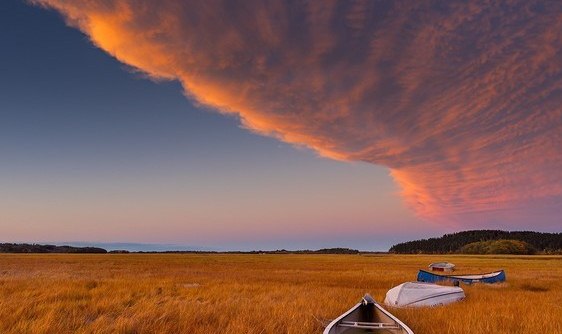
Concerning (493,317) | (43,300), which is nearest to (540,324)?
(493,317)

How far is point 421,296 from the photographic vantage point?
1540cm

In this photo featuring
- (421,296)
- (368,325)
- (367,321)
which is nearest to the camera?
(368,325)

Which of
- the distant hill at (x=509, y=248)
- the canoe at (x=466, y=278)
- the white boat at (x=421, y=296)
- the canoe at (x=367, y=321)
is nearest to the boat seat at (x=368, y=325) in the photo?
the canoe at (x=367, y=321)

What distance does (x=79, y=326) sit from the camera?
9.48 m

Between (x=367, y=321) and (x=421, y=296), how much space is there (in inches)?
200

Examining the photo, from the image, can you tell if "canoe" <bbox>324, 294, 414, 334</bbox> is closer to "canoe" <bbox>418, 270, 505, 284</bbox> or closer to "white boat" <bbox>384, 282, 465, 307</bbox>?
"white boat" <bbox>384, 282, 465, 307</bbox>

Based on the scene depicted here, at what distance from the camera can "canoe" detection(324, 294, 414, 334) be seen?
9455 mm

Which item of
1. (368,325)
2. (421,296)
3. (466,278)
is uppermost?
(466,278)

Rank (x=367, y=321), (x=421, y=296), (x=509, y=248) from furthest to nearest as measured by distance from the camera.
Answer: (x=509, y=248) → (x=421, y=296) → (x=367, y=321)

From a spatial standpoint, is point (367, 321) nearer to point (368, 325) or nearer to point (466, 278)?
point (368, 325)

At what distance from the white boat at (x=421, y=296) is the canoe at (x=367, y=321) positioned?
390 cm

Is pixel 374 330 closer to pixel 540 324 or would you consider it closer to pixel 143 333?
pixel 540 324

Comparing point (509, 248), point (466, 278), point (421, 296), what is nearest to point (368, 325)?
point (421, 296)

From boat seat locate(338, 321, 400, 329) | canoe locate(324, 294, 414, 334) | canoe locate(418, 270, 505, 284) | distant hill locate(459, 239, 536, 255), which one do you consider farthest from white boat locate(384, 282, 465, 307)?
distant hill locate(459, 239, 536, 255)
